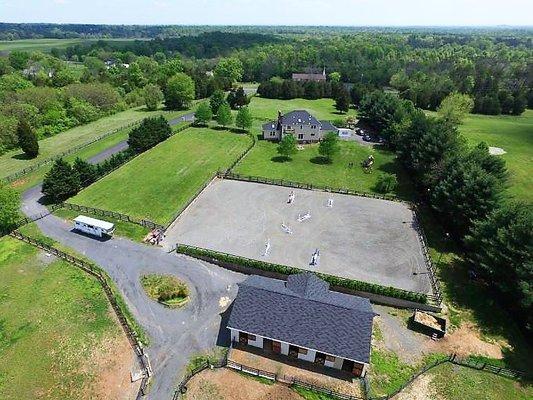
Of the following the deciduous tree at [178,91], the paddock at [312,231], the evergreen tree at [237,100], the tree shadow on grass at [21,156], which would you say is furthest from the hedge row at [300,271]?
the deciduous tree at [178,91]

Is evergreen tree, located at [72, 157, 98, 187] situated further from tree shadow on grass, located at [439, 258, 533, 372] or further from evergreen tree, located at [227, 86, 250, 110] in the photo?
evergreen tree, located at [227, 86, 250, 110]

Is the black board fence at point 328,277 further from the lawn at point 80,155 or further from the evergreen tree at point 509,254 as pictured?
the lawn at point 80,155

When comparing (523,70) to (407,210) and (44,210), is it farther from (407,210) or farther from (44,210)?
(44,210)

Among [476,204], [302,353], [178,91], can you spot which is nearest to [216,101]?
[178,91]

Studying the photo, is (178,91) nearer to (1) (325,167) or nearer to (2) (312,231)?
(1) (325,167)

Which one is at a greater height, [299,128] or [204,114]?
[204,114]

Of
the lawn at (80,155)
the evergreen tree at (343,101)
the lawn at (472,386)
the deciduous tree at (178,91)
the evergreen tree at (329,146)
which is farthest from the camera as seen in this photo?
the deciduous tree at (178,91)

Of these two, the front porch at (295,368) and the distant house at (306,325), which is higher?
the distant house at (306,325)

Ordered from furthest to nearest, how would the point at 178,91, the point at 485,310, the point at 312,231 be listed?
the point at 178,91
the point at 312,231
the point at 485,310
